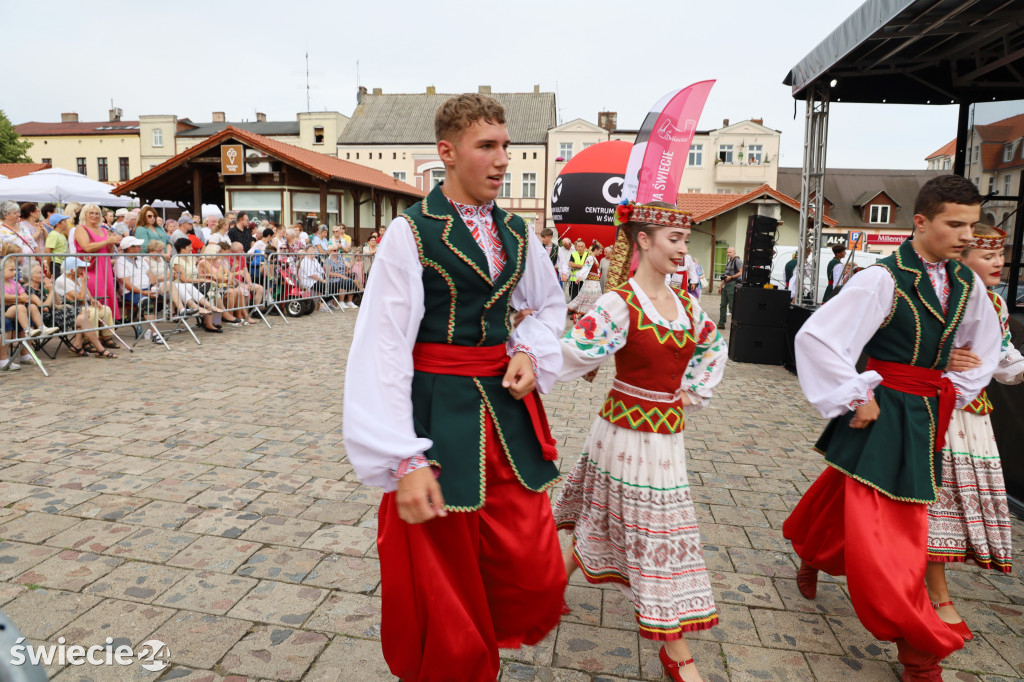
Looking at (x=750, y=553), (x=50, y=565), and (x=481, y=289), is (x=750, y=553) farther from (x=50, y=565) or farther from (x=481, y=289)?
(x=50, y=565)

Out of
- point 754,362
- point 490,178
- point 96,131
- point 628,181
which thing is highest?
point 96,131

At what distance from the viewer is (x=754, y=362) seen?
1070 centimetres

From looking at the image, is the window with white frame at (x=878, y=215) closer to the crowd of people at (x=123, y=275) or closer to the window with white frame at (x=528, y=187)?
the window with white frame at (x=528, y=187)

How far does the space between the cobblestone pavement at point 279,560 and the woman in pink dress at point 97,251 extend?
7.95 feet

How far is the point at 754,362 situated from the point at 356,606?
8830 mm

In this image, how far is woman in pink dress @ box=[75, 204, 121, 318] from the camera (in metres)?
8.70

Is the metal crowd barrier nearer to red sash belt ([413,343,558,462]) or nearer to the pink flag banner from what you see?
the pink flag banner

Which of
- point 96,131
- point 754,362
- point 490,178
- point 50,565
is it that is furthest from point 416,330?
point 96,131

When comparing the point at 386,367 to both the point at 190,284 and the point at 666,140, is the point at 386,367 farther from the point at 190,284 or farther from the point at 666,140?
the point at 190,284

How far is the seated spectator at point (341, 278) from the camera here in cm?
1535

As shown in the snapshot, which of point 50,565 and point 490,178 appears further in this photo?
point 50,565

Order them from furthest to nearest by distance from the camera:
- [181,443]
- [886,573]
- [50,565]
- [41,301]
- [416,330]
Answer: [41,301]
[181,443]
[50,565]
[886,573]
[416,330]

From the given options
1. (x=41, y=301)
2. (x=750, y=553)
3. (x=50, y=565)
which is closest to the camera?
(x=50, y=565)

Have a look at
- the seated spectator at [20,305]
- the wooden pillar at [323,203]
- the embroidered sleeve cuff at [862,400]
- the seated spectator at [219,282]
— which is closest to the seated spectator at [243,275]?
the seated spectator at [219,282]
